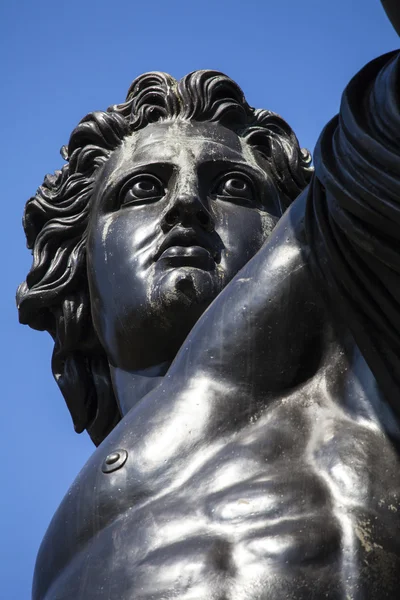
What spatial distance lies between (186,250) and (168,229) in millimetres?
214

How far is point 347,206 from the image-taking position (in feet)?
19.3

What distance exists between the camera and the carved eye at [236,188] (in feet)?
28.7

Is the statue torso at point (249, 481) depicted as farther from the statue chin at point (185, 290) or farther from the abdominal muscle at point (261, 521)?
the statue chin at point (185, 290)

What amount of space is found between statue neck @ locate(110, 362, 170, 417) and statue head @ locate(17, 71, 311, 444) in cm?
4

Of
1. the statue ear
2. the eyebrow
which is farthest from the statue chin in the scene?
the statue ear

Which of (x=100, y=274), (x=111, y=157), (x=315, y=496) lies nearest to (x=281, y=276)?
(x=315, y=496)

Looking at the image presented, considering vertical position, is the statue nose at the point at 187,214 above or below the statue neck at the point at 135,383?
above

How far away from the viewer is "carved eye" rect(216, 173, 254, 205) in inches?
345

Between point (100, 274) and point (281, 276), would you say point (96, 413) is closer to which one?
point (100, 274)

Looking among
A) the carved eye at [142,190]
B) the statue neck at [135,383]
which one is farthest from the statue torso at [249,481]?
the carved eye at [142,190]

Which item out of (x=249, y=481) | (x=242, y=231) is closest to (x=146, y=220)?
(x=242, y=231)

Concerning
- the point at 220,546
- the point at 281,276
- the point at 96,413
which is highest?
the point at 281,276

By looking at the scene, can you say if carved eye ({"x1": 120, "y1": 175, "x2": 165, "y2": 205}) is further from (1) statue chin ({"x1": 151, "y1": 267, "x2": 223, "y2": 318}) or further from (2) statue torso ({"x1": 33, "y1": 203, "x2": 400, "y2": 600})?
(2) statue torso ({"x1": 33, "y1": 203, "x2": 400, "y2": 600})

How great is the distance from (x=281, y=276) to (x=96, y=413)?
3061 mm
